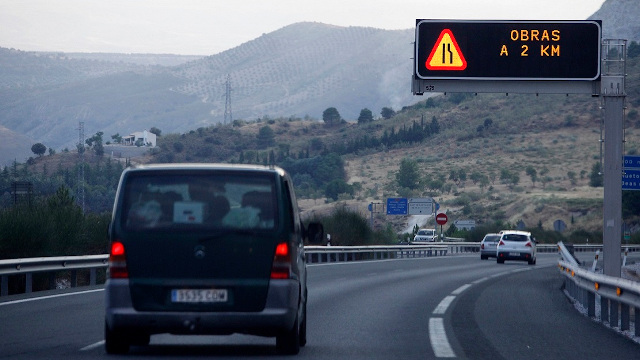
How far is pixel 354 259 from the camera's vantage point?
48719 mm

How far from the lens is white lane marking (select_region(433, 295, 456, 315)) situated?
58.6 feet

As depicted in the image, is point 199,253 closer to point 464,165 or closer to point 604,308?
point 604,308

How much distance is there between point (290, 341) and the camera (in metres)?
11.0

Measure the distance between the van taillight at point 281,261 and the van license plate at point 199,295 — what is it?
511mm

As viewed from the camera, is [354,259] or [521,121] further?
[521,121]

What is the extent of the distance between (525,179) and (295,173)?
40.9 meters

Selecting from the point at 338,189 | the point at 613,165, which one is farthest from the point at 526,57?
the point at 338,189

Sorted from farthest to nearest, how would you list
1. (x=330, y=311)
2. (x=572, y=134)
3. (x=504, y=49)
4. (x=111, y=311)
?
(x=572, y=134)
(x=504, y=49)
(x=330, y=311)
(x=111, y=311)

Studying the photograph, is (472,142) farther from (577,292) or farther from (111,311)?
(111,311)

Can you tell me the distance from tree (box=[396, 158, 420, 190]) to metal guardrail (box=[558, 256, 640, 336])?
128220mm

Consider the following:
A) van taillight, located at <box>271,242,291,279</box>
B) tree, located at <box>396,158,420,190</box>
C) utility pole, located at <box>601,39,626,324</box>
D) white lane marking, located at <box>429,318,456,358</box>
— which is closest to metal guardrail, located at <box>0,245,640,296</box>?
white lane marking, located at <box>429,318,456,358</box>

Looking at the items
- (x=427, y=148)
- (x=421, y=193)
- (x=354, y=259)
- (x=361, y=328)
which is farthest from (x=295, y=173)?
(x=361, y=328)

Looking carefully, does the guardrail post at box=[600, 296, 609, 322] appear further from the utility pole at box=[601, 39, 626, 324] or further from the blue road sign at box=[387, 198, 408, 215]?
the blue road sign at box=[387, 198, 408, 215]

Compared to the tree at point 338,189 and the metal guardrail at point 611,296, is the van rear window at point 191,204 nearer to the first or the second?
the metal guardrail at point 611,296
